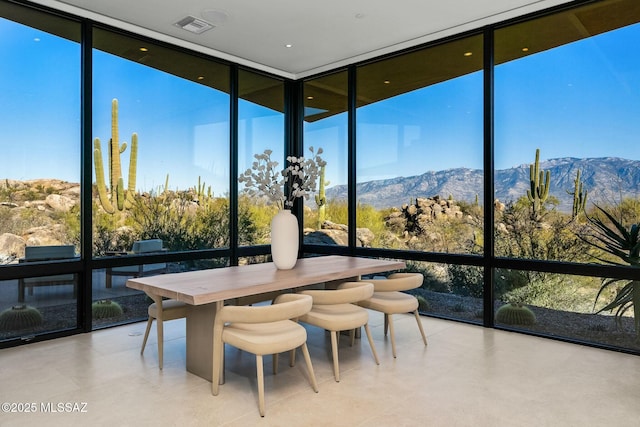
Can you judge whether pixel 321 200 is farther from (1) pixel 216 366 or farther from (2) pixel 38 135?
(1) pixel 216 366

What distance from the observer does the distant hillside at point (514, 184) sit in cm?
381

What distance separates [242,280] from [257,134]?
315 centimetres

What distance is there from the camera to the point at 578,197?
13.1 ft

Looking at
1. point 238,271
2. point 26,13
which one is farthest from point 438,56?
point 26,13

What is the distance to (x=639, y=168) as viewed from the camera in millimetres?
3730

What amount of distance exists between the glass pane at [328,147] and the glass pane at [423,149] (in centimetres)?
28

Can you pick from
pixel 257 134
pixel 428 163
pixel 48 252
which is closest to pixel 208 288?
pixel 48 252

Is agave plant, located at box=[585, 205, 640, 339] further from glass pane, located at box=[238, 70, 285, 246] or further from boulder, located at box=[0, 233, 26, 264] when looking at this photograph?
boulder, located at box=[0, 233, 26, 264]

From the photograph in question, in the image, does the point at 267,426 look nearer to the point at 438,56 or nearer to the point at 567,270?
the point at 567,270

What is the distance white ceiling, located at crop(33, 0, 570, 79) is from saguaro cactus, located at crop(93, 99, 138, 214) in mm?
926

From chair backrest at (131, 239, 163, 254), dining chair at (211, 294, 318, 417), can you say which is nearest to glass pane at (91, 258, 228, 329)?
chair backrest at (131, 239, 163, 254)

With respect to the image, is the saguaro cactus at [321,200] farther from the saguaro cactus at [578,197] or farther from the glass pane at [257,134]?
the saguaro cactus at [578,197]

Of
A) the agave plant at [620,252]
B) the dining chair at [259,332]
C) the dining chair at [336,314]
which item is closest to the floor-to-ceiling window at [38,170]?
the dining chair at [259,332]

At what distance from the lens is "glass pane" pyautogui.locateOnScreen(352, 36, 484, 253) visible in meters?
4.75
